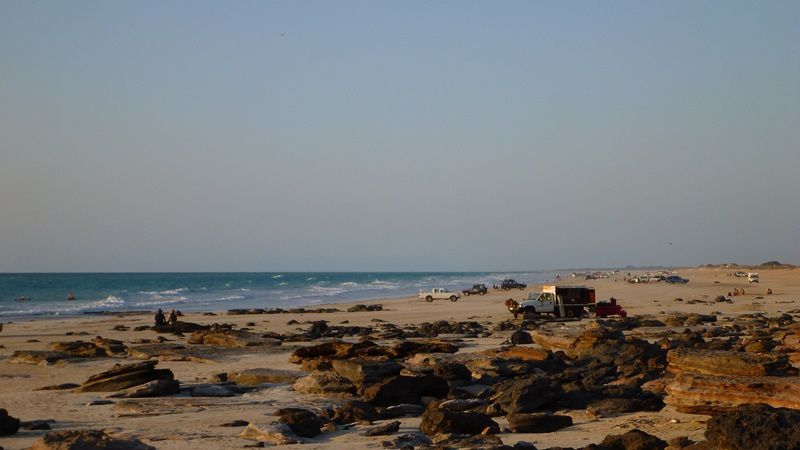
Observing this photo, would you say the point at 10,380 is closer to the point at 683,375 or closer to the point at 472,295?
the point at 683,375

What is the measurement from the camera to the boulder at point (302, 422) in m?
12.3

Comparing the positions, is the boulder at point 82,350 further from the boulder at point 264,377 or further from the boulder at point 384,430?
the boulder at point 384,430

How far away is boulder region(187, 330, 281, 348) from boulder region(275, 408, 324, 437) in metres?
15.5

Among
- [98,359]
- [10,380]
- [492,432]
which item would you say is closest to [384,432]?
[492,432]

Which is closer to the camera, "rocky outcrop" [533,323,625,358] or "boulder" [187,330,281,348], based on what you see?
"rocky outcrop" [533,323,625,358]

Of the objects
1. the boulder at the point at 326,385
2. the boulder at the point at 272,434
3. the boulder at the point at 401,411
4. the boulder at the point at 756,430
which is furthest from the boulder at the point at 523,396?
the boulder at the point at 756,430

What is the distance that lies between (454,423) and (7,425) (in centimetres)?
689

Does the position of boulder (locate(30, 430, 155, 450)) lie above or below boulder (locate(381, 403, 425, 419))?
above

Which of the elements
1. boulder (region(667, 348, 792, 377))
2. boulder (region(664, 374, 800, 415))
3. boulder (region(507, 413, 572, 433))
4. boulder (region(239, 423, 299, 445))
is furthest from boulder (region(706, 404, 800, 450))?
boulder (region(239, 423, 299, 445))

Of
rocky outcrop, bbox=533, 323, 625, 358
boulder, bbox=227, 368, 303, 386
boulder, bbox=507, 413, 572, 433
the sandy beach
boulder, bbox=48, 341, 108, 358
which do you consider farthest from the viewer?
boulder, bbox=48, 341, 108, 358

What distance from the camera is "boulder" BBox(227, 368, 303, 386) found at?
18.5 meters

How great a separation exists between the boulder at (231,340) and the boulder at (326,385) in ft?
37.2

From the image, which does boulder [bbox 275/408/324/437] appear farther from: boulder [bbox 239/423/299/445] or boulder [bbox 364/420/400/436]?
boulder [bbox 364/420/400/436]

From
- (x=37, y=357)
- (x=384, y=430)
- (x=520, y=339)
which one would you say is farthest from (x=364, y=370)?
(x=37, y=357)
